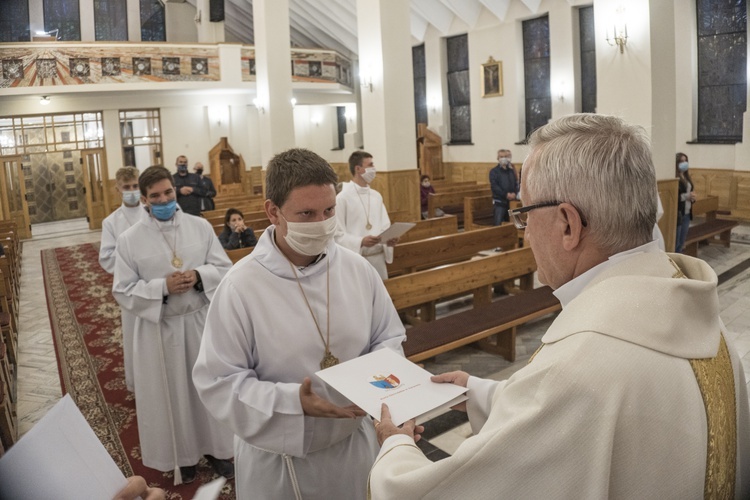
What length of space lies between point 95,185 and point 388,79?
36.7 ft

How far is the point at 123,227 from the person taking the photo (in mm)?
5387

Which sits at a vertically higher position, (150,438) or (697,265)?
(697,265)

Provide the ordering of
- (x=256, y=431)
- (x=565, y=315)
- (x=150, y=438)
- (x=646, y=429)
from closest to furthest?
(x=646, y=429) < (x=565, y=315) < (x=256, y=431) < (x=150, y=438)

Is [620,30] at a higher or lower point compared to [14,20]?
lower

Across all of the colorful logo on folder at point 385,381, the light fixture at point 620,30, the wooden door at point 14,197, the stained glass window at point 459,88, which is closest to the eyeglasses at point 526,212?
the colorful logo on folder at point 385,381

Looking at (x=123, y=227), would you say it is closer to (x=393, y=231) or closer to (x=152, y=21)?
(x=393, y=231)

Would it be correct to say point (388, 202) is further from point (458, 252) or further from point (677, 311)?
point (677, 311)

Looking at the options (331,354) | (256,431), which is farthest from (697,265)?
(256,431)

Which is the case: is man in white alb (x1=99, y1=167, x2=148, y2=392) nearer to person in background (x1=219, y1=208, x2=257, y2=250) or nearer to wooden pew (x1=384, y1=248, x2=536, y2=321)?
person in background (x1=219, y1=208, x2=257, y2=250)

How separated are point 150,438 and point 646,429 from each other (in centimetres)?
323

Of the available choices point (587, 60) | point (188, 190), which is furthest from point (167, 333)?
point (587, 60)

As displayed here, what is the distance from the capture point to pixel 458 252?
23.7 ft

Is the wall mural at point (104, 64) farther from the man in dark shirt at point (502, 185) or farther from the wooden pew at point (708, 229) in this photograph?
the wooden pew at point (708, 229)

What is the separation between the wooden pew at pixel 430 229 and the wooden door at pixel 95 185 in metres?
12.1
